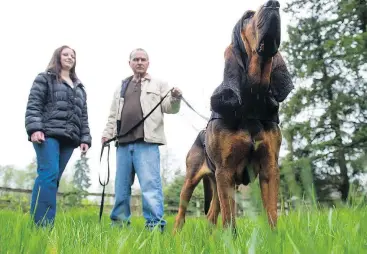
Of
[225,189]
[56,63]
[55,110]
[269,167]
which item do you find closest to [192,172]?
[225,189]

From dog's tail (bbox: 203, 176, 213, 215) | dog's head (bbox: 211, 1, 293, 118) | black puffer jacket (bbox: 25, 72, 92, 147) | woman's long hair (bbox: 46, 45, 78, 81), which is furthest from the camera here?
woman's long hair (bbox: 46, 45, 78, 81)

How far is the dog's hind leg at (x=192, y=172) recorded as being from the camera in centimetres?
414

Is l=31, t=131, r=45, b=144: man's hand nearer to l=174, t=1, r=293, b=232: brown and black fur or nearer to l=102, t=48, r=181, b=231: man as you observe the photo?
l=102, t=48, r=181, b=231: man

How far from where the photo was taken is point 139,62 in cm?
602

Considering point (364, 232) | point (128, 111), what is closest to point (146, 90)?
point (128, 111)

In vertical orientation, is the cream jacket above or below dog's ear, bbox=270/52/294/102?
above

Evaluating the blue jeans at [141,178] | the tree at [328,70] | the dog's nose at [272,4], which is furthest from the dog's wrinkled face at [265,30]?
the tree at [328,70]

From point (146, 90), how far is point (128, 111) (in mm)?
373

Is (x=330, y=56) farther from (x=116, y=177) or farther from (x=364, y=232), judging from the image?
(x=364, y=232)

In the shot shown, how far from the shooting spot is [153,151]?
5.75m

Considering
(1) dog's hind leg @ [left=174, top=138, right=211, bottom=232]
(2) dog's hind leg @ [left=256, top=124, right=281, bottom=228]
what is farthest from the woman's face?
(2) dog's hind leg @ [left=256, top=124, right=281, bottom=228]

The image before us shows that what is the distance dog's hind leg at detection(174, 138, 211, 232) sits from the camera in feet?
13.6

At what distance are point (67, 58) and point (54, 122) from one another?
35.2 inches

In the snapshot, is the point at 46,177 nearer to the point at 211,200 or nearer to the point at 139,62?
the point at 211,200
